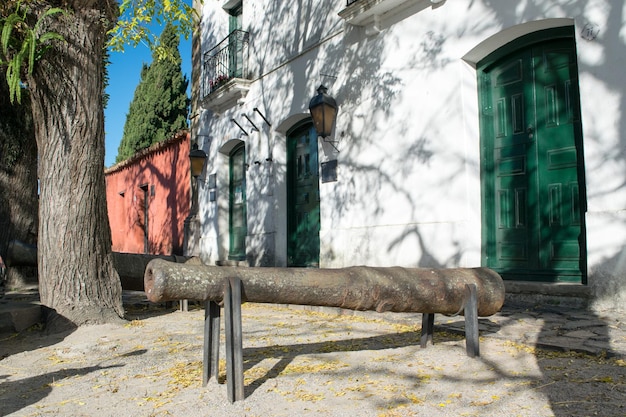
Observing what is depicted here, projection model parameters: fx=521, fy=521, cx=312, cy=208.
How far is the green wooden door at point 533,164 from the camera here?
17.4 feet

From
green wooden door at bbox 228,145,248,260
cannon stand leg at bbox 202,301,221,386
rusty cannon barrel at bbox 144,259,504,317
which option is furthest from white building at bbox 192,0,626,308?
cannon stand leg at bbox 202,301,221,386

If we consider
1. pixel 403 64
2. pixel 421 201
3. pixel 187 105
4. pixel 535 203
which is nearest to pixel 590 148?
pixel 535 203

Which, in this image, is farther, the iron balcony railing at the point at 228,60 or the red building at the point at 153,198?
the red building at the point at 153,198

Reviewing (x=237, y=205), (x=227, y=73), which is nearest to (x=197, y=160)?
(x=237, y=205)

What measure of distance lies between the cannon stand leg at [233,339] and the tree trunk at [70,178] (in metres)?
2.65

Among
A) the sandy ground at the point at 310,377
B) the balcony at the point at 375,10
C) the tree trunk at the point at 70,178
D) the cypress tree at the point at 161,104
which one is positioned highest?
the cypress tree at the point at 161,104

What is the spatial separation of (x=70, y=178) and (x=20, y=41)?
51.4 inches

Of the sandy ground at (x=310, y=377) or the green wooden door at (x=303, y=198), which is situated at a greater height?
the green wooden door at (x=303, y=198)

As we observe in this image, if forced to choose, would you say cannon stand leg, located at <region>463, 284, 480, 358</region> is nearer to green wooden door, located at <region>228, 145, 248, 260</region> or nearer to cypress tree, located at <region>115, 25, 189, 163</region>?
green wooden door, located at <region>228, 145, 248, 260</region>

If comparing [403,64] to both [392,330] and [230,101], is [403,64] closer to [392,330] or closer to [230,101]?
[392,330]

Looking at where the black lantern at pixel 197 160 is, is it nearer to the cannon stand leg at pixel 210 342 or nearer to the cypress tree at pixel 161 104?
the cannon stand leg at pixel 210 342

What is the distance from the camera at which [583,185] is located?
204 inches

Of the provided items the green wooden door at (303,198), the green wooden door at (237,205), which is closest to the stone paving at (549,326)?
the green wooden door at (303,198)

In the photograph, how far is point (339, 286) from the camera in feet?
9.69
